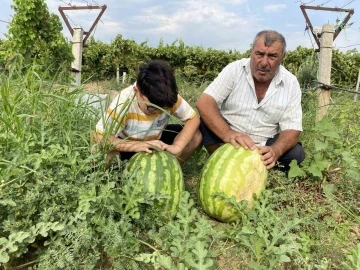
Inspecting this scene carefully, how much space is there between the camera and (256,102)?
3.41 metres

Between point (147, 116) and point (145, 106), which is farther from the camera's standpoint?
point (147, 116)

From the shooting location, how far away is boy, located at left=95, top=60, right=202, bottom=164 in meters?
2.72

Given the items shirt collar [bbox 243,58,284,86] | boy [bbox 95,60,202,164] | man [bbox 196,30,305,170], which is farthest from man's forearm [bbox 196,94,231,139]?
shirt collar [bbox 243,58,284,86]

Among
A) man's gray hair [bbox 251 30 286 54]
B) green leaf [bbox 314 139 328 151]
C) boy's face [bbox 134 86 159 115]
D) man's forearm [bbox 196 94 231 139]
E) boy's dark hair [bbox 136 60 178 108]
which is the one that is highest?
man's gray hair [bbox 251 30 286 54]

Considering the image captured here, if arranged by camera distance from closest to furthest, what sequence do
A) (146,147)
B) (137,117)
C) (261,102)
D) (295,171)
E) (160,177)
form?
(160,177)
(146,147)
(137,117)
(295,171)
(261,102)

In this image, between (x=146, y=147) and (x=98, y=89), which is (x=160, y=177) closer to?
(x=146, y=147)

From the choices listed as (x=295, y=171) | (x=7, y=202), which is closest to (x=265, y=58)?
(x=295, y=171)

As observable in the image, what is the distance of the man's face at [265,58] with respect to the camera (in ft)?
10.6

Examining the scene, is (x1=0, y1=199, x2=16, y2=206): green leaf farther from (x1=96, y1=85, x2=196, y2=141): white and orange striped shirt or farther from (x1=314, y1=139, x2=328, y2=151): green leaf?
(x1=314, y1=139, x2=328, y2=151): green leaf

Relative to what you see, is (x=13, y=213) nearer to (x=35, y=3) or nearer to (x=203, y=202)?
(x=203, y=202)

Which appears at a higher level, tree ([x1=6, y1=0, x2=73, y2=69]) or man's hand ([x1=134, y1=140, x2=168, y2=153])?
tree ([x1=6, y1=0, x2=73, y2=69])

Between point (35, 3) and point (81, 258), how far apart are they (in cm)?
638

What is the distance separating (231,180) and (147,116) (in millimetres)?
847

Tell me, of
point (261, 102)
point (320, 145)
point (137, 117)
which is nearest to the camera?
point (137, 117)
